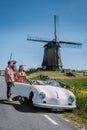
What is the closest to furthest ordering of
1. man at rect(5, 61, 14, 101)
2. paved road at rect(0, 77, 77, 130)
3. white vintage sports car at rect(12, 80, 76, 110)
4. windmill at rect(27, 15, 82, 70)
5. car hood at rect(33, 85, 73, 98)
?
paved road at rect(0, 77, 77, 130), white vintage sports car at rect(12, 80, 76, 110), car hood at rect(33, 85, 73, 98), man at rect(5, 61, 14, 101), windmill at rect(27, 15, 82, 70)

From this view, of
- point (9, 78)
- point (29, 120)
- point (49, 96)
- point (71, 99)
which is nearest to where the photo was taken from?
point (29, 120)

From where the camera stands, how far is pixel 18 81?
15.8m

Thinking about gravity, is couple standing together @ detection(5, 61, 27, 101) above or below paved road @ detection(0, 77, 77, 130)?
above

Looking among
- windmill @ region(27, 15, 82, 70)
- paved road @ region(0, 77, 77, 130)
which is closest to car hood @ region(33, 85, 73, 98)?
paved road @ region(0, 77, 77, 130)

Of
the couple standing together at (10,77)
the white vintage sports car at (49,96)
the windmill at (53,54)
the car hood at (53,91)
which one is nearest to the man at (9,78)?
the couple standing together at (10,77)

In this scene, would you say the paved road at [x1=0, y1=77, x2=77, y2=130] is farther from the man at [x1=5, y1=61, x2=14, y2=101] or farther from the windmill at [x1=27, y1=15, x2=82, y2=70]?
the windmill at [x1=27, y1=15, x2=82, y2=70]

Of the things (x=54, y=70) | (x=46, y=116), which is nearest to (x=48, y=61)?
(x=54, y=70)

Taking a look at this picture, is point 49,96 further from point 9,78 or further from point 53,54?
point 53,54

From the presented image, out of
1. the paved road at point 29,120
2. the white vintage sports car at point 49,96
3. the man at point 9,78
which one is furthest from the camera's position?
the man at point 9,78

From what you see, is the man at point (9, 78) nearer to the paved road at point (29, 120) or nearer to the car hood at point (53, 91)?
the car hood at point (53, 91)

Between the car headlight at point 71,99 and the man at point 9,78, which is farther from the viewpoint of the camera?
the man at point 9,78

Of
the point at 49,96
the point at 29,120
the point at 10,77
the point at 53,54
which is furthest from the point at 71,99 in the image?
the point at 53,54

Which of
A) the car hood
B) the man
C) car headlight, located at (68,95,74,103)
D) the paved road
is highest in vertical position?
the man

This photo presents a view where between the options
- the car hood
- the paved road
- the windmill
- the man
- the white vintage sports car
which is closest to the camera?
the paved road
